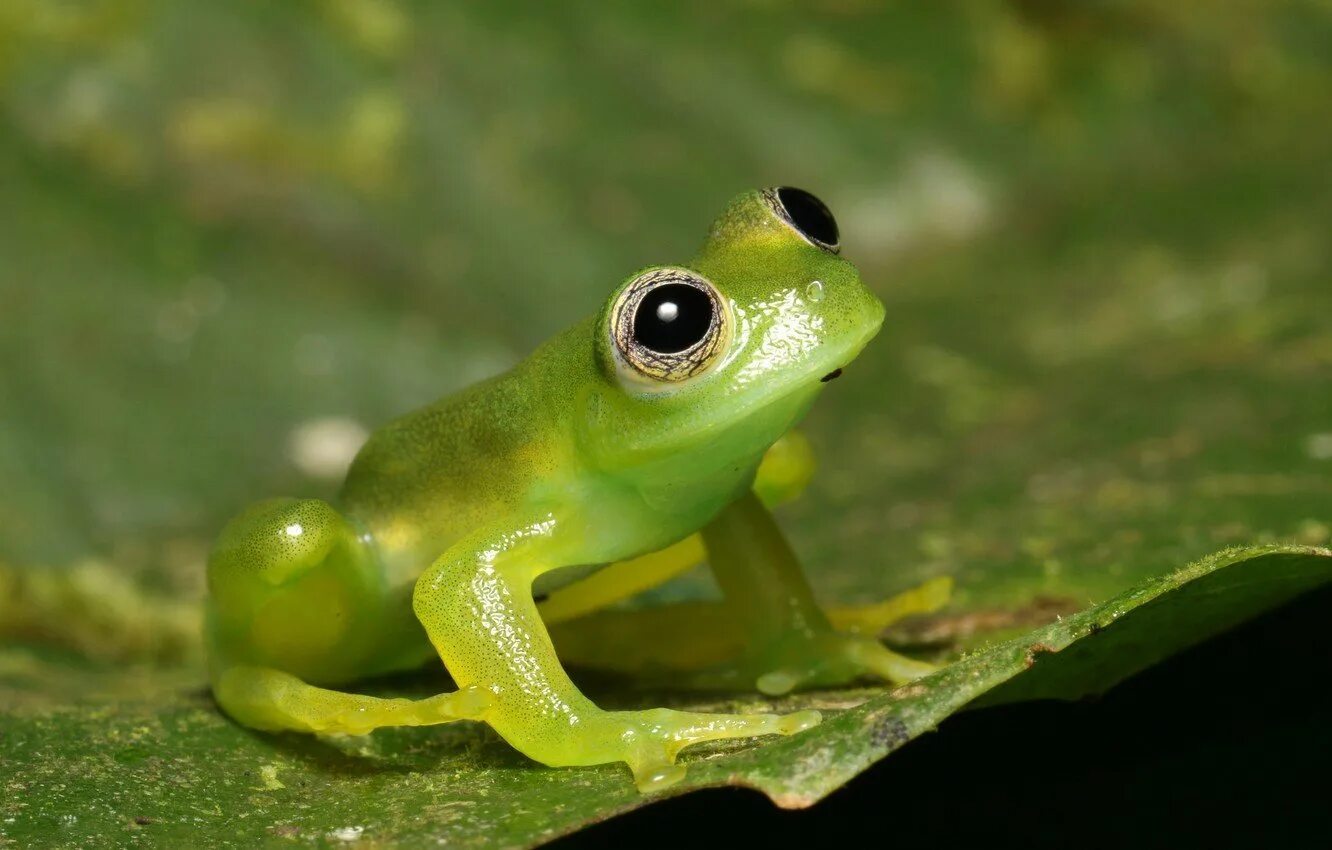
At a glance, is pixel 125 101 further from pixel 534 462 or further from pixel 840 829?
pixel 840 829

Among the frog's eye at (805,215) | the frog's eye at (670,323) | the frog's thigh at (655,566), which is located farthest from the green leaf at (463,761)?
the frog's eye at (805,215)

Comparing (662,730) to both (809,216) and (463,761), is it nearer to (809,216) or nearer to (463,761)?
(463,761)

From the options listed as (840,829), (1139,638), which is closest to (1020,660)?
(1139,638)

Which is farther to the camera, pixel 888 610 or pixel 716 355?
pixel 888 610

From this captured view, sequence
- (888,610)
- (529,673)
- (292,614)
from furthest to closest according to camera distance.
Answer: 1. (888,610)
2. (292,614)
3. (529,673)

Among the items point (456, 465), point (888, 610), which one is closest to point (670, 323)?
point (456, 465)

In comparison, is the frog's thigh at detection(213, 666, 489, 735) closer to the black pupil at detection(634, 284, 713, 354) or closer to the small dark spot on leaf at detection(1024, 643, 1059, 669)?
the black pupil at detection(634, 284, 713, 354)

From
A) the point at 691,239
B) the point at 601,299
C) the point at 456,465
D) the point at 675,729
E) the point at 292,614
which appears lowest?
the point at 675,729
